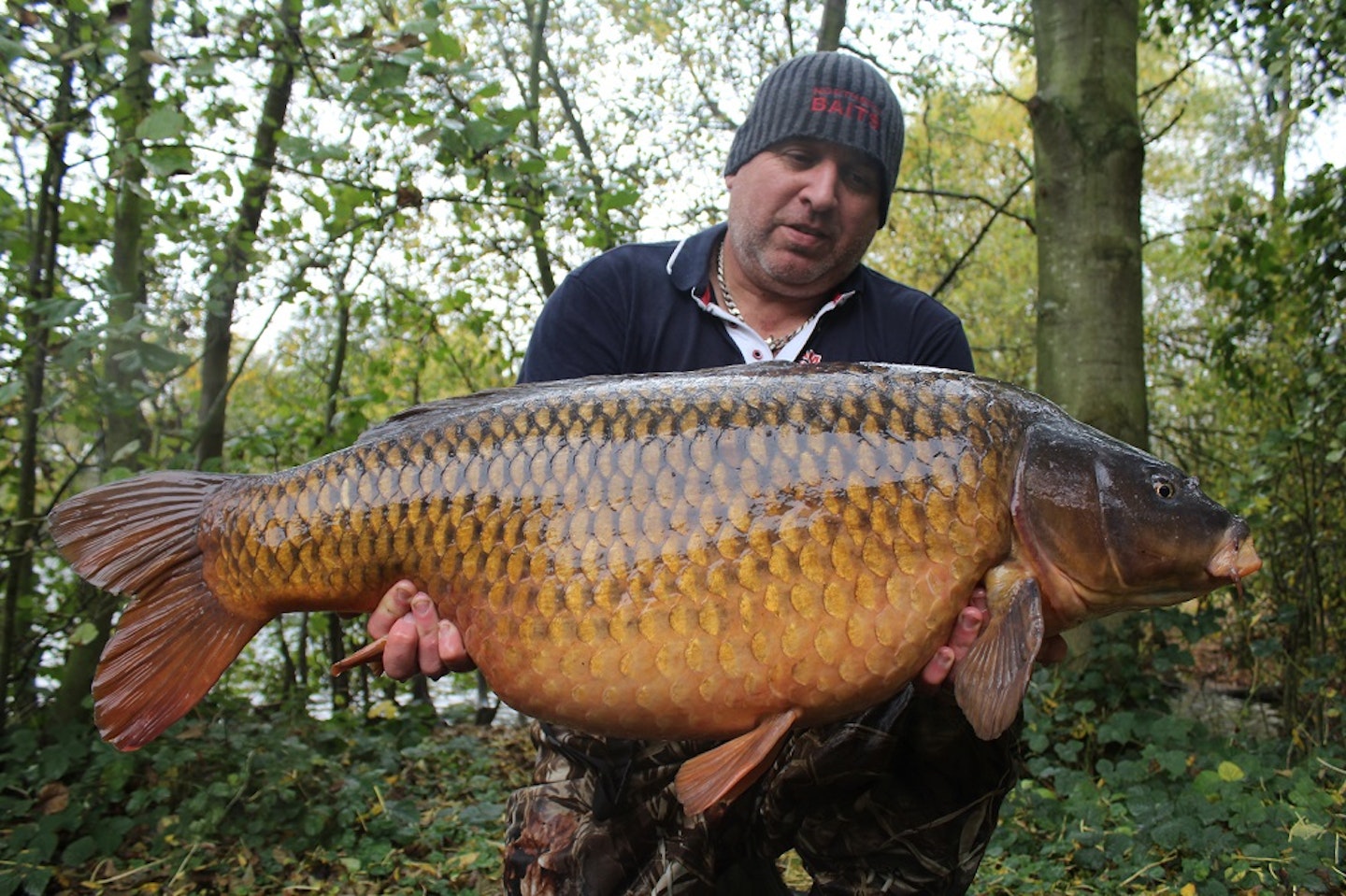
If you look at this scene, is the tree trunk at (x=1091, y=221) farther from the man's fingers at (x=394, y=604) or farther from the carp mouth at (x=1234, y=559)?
the man's fingers at (x=394, y=604)

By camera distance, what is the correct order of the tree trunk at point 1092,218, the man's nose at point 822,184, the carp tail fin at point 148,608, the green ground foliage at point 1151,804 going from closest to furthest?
the carp tail fin at point 148,608, the man's nose at point 822,184, the green ground foliage at point 1151,804, the tree trunk at point 1092,218

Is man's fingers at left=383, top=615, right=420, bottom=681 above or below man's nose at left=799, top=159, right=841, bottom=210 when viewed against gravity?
below

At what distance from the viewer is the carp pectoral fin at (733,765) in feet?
3.34

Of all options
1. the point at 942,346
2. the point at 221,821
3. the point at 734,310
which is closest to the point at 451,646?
the point at 734,310

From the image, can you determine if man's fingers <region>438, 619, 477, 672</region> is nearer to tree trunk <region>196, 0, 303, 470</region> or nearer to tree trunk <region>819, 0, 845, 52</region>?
tree trunk <region>196, 0, 303, 470</region>

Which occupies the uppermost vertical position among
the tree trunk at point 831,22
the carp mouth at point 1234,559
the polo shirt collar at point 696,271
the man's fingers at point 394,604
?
the tree trunk at point 831,22

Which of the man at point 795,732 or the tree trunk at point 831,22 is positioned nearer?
the man at point 795,732

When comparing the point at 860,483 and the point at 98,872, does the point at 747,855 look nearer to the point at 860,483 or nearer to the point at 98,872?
the point at 860,483

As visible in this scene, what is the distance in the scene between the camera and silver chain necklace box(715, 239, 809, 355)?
5.68ft

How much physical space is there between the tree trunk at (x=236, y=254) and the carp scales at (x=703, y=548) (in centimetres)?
127

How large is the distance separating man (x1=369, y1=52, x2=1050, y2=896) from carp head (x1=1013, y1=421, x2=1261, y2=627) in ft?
0.47

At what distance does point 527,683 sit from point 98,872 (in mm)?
1486

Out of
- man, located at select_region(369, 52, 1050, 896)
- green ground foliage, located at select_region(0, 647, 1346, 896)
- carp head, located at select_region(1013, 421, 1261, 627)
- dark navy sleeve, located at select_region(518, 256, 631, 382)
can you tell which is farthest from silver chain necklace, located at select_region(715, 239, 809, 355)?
green ground foliage, located at select_region(0, 647, 1346, 896)

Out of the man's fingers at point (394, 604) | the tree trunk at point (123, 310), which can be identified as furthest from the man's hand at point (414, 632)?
the tree trunk at point (123, 310)
